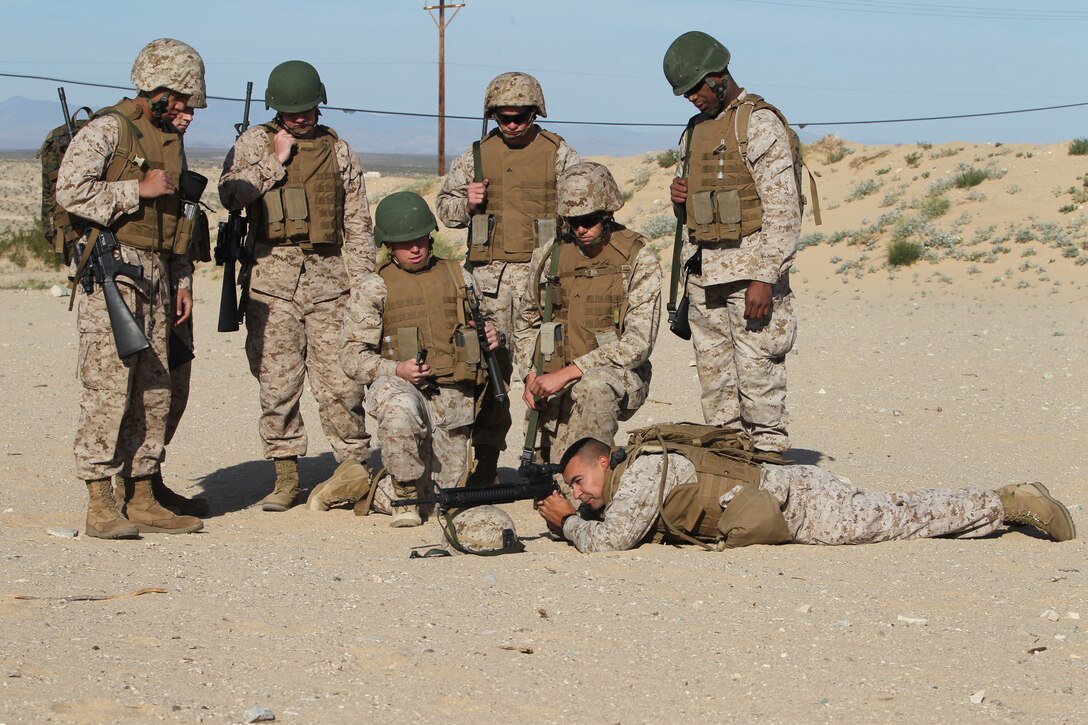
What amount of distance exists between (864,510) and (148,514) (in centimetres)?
358

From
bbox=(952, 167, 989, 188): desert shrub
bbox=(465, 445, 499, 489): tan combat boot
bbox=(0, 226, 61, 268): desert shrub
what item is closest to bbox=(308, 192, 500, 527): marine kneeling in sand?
bbox=(465, 445, 499, 489): tan combat boot

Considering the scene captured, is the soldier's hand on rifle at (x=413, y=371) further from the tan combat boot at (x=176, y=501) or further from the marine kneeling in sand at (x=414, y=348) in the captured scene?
the tan combat boot at (x=176, y=501)

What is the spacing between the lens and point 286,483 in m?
7.70

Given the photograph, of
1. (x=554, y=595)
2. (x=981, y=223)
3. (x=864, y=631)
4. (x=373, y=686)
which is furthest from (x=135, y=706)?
(x=981, y=223)

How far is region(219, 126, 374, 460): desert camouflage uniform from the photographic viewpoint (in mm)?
7496

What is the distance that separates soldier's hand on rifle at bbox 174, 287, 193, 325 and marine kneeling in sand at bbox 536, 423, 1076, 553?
2.18 meters

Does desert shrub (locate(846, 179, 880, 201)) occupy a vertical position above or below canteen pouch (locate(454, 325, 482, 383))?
above

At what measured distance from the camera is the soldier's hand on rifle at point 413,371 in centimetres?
701

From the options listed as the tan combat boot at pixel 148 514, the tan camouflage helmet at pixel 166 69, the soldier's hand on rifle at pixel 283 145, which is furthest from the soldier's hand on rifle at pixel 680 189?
the tan combat boot at pixel 148 514

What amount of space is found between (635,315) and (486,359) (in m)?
0.83

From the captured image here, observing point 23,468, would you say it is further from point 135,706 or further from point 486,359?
point 135,706

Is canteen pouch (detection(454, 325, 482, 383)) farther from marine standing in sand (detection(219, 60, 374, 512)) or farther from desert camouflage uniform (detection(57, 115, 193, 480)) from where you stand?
desert camouflage uniform (detection(57, 115, 193, 480))

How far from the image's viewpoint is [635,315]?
7.12 m

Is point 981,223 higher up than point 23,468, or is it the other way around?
point 981,223
